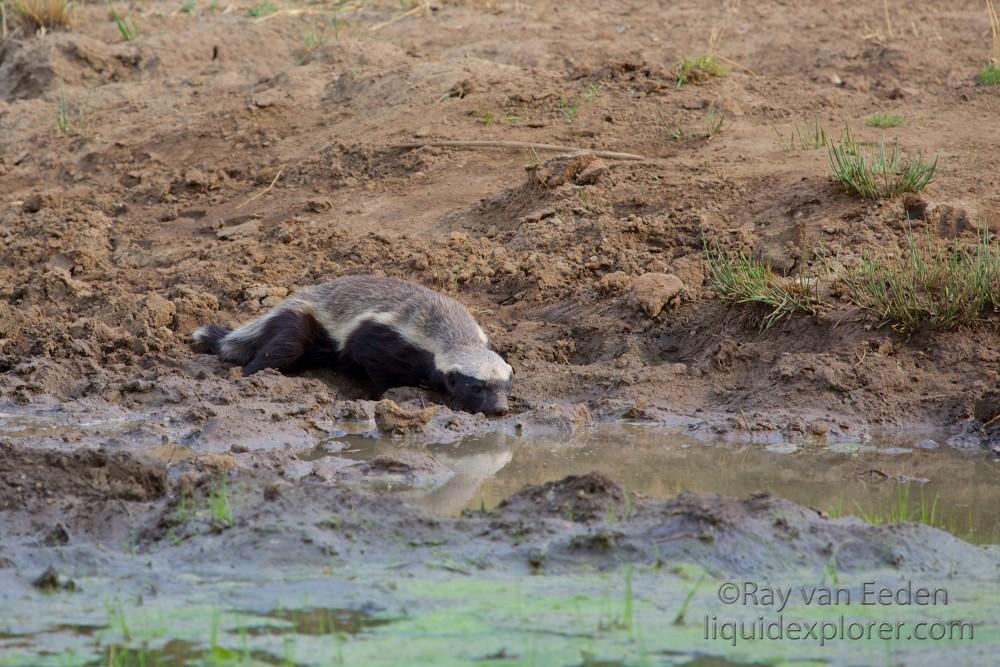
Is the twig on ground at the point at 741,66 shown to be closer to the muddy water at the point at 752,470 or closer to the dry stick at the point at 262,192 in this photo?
the dry stick at the point at 262,192

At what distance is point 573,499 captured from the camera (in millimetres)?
5352

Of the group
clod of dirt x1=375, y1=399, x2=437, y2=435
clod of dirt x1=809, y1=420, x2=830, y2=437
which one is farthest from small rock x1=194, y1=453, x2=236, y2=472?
clod of dirt x1=809, y1=420, x2=830, y2=437

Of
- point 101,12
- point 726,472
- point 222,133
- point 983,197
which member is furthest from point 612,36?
point 726,472

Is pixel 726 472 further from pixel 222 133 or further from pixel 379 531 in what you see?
pixel 222 133

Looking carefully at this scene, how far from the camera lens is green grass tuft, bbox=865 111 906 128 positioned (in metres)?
10.4

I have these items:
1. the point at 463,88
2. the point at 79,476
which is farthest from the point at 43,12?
the point at 79,476

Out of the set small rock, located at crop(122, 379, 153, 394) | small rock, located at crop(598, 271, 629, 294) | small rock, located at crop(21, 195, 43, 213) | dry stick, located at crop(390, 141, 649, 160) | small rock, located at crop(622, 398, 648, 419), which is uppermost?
dry stick, located at crop(390, 141, 649, 160)

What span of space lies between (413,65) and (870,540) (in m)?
8.06

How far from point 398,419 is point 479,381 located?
72 centimetres

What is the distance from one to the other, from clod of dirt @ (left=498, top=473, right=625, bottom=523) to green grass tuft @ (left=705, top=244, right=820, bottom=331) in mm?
3077

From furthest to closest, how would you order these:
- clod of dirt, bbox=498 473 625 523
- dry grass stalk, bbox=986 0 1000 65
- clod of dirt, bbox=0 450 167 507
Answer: dry grass stalk, bbox=986 0 1000 65 < clod of dirt, bbox=0 450 167 507 < clod of dirt, bbox=498 473 625 523

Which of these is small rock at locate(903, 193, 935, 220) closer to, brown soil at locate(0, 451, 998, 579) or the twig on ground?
the twig on ground

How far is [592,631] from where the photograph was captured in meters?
4.18

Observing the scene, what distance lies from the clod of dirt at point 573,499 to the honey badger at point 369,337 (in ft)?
7.89
